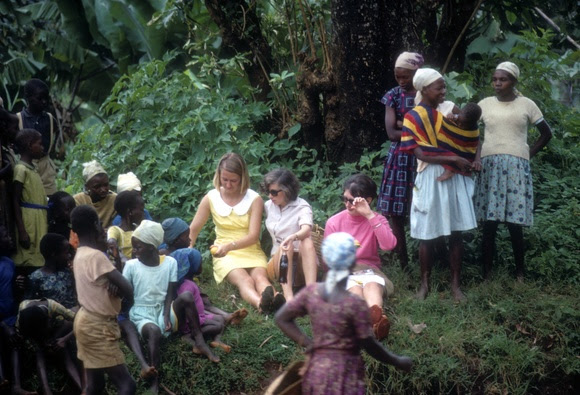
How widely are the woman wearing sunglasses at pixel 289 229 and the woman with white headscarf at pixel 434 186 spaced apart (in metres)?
0.93

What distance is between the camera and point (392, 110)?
7301 mm

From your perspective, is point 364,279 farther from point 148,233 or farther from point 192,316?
point 148,233

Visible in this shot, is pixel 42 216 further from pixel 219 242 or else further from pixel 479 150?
pixel 479 150

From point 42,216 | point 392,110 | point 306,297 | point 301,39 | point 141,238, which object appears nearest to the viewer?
point 306,297

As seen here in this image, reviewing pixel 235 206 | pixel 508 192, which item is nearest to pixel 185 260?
pixel 235 206

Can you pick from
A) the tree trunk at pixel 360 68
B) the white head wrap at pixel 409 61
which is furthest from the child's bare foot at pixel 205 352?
the tree trunk at pixel 360 68

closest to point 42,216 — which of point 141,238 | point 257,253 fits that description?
point 141,238

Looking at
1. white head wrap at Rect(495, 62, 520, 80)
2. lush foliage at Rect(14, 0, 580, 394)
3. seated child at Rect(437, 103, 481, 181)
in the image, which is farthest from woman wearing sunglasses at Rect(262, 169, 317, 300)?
white head wrap at Rect(495, 62, 520, 80)

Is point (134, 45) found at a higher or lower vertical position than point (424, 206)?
higher

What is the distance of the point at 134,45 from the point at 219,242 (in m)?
5.20

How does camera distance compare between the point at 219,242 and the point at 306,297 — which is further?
the point at 219,242

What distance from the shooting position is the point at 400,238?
7.45 m

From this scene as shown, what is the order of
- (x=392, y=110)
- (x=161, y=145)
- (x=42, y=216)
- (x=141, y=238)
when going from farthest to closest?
(x=161, y=145)
(x=392, y=110)
(x=42, y=216)
(x=141, y=238)

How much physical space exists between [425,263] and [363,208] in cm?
88
